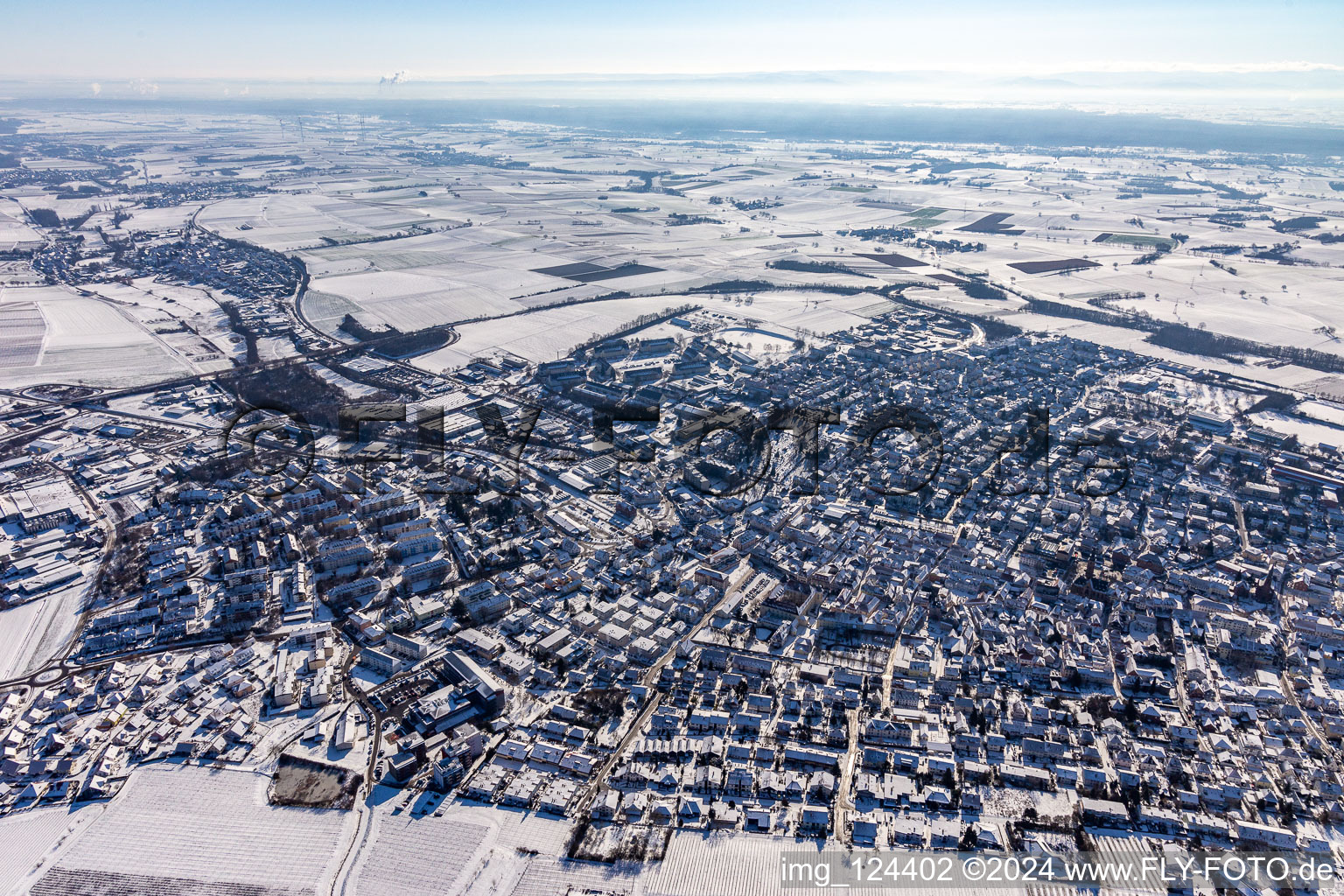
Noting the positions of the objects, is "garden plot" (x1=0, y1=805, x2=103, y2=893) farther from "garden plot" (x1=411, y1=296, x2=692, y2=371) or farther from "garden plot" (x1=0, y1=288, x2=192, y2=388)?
"garden plot" (x1=0, y1=288, x2=192, y2=388)

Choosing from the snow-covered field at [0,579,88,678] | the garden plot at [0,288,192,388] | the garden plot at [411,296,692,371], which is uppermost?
the garden plot at [411,296,692,371]

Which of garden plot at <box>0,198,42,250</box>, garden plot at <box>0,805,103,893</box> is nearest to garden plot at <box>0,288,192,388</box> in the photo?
garden plot at <box>0,198,42,250</box>

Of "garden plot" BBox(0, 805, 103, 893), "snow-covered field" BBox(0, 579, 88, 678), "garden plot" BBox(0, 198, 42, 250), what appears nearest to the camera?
"garden plot" BBox(0, 805, 103, 893)

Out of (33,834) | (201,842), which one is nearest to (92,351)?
(33,834)

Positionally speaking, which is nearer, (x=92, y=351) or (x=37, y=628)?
(x=37, y=628)

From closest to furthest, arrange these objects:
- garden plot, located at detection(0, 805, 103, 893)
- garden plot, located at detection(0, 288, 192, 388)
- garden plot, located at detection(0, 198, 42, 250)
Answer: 1. garden plot, located at detection(0, 805, 103, 893)
2. garden plot, located at detection(0, 288, 192, 388)
3. garden plot, located at detection(0, 198, 42, 250)

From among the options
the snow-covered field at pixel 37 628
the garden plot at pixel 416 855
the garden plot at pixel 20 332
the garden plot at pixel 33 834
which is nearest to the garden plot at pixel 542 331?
the garden plot at pixel 20 332

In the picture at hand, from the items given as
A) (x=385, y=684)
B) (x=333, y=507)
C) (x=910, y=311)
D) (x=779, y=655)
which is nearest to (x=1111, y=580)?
(x=779, y=655)

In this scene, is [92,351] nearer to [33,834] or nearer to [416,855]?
[33,834]

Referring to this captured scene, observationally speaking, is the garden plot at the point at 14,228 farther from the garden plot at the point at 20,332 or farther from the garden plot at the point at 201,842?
the garden plot at the point at 201,842
